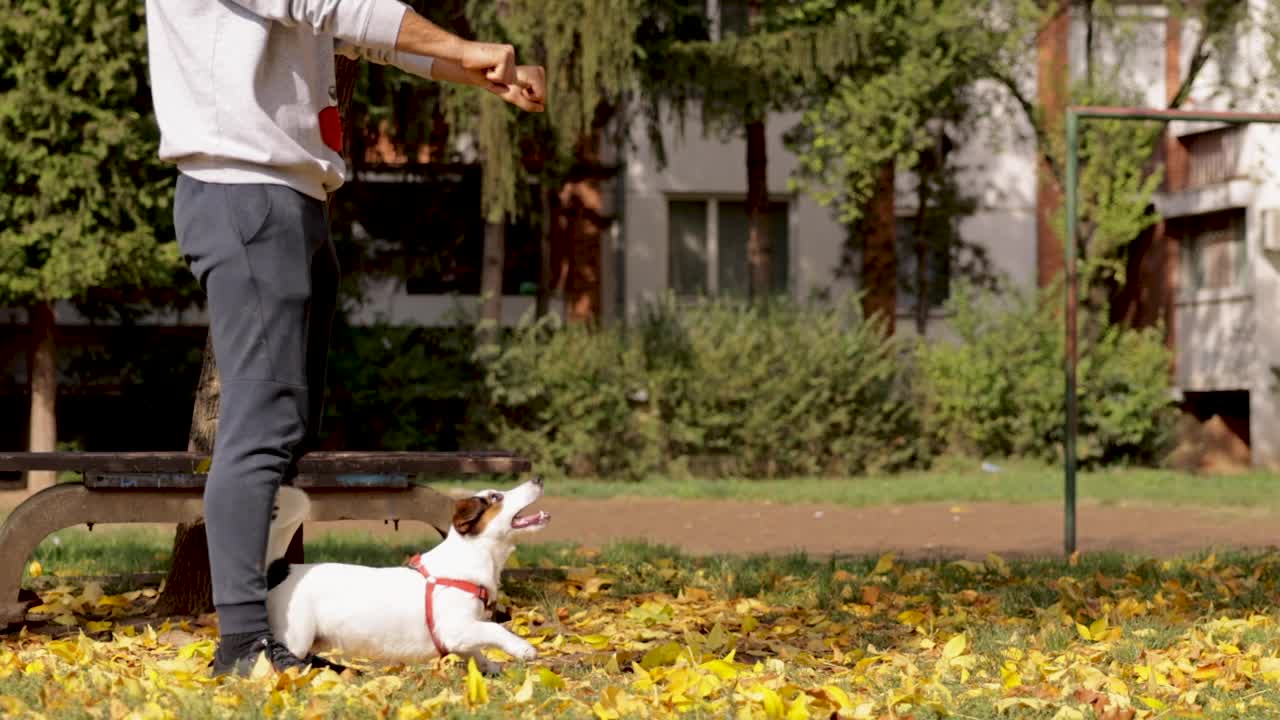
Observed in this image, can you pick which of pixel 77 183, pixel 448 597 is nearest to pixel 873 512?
pixel 77 183

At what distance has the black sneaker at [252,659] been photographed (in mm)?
4496

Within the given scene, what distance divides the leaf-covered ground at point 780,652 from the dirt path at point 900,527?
7.20 ft

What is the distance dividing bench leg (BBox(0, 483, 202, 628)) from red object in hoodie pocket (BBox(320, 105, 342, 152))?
176 centimetres

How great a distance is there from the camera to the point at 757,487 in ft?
61.9

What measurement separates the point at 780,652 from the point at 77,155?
46.0 feet

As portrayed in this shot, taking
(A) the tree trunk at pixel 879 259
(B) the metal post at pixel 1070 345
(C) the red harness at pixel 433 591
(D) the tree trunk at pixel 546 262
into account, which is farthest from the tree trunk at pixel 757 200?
(C) the red harness at pixel 433 591

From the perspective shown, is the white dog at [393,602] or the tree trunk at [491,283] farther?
the tree trunk at [491,283]

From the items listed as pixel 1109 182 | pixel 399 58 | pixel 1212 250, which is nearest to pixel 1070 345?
pixel 399 58

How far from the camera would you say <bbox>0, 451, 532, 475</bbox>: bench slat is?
18.7 ft

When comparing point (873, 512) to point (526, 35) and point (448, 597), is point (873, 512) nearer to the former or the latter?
point (526, 35)

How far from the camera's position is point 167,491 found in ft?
19.6

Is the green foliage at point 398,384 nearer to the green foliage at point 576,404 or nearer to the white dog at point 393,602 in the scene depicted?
the green foliage at point 576,404

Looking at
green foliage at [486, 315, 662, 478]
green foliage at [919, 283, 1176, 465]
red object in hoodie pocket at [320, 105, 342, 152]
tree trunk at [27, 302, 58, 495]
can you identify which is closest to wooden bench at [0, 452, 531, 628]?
red object in hoodie pocket at [320, 105, 342, 152]

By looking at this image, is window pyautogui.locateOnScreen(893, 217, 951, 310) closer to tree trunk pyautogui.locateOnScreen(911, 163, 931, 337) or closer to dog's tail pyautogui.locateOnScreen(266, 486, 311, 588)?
tree trunk pyautogui.locateOnScreen(911, 163, 931, 337)
